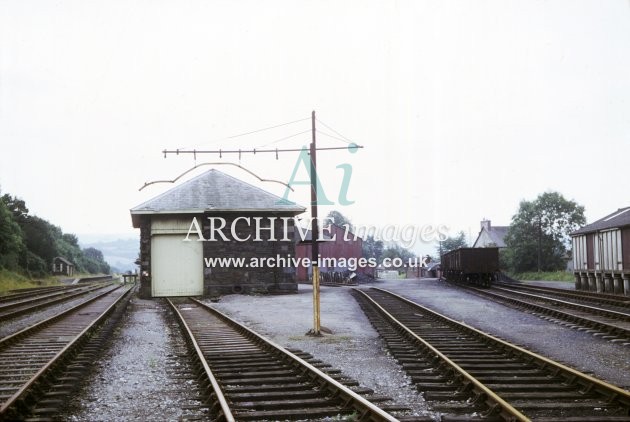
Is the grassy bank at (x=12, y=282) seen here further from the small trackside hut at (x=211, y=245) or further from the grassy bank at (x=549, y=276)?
the grassy bank at (x=549, y=276)

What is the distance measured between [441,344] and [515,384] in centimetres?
328

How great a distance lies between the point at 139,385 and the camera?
7.89 metres

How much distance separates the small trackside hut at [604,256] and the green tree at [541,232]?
3115 centimetres

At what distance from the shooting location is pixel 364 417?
5.71 meters

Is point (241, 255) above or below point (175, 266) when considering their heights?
above

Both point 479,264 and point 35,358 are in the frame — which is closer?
point 35,358

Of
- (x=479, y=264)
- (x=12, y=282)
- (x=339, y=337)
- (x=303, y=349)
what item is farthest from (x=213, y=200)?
(x=12, y=282)

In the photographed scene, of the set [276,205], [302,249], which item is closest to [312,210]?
[276,205]

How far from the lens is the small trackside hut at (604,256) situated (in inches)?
978

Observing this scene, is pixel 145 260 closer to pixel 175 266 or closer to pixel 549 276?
pixel 175 266

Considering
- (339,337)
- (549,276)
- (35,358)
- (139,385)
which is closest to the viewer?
(139,385)

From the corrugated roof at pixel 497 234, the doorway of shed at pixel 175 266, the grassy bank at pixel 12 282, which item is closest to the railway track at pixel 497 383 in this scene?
the doorway of shed at pixel 175 266

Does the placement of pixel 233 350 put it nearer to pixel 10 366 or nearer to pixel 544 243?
pixel 10 366

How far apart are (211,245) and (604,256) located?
1622cm
